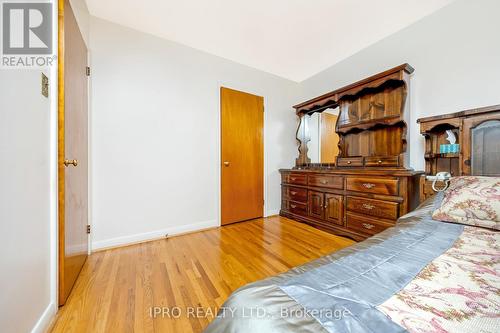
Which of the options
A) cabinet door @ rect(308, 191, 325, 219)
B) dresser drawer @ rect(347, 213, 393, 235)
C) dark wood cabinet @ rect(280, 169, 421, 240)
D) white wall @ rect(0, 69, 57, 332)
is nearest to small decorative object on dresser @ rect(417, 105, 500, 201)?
dark wood cabinet @ rect(280, 169, 421, 240)

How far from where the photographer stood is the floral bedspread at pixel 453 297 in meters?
0.40

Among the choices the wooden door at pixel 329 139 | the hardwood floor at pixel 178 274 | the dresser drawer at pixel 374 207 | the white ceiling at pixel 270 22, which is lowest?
the hardwood floor at pixel 178 274

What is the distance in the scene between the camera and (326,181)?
8.25 ft

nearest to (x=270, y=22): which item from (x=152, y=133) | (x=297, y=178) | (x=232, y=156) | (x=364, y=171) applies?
(x=232, y=156)

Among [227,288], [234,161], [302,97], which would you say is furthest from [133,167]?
[302,97]

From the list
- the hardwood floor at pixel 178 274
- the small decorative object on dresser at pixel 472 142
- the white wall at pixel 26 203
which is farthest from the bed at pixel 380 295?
the small decorative object on dresser at pixel 472 142

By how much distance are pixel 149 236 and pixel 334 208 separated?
7.40 ft

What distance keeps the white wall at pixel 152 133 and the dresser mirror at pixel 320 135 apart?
117 centimetres

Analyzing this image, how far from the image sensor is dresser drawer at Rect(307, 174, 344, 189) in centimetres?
236

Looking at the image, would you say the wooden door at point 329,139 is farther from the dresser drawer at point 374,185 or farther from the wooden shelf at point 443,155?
the wooden shelf at point 443,155

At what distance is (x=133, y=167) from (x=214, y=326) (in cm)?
213

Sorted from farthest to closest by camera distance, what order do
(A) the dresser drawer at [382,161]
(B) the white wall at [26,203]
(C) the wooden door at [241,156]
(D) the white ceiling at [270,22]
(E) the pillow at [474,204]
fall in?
(C) the wooden door at [241,156], (A) the dresser drawer at [382,161], (D) the white ceiling at [270,22], (E) the pillow at [474,204], (B) the white wall at [26,203]

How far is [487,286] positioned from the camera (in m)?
0.53

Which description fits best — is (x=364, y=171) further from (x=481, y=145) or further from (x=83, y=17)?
(x=83, y=17)
